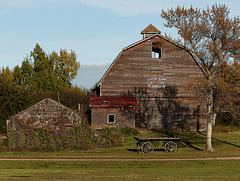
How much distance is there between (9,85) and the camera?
1383 inches

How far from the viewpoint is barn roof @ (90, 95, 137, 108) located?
40.4 metres

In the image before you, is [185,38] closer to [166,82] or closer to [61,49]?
[166,82]

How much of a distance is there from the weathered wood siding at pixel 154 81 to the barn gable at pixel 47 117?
38.4 feet

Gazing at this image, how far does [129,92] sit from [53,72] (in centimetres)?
2575

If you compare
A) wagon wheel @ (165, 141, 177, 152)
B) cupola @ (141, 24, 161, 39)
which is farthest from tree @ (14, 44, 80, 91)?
wagon wheel @ (165, 141, 177, 152)

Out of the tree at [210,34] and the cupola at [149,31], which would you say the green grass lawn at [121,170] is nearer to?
the tree at [210,34]

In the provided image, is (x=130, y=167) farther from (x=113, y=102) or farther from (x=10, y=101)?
(x=113, y=102)

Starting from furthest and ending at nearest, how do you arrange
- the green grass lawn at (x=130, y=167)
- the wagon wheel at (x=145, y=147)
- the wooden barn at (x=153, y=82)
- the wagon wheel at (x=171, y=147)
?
the wooden barn at (x=153, y=82) → the wagon wheel at (x=171, y=147) → the wagon wheel at (x=145, y=147) → the green grass lawn at (x=130, y=167)

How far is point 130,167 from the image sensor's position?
21.6m

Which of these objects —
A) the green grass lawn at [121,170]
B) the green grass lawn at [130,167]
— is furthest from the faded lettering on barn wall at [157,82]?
the green grass lawn at [121,170]

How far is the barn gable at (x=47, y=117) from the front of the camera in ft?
101

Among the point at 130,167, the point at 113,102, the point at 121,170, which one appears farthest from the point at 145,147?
the point at 113,102

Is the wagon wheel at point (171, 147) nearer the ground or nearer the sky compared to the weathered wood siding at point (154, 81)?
nearer the ground

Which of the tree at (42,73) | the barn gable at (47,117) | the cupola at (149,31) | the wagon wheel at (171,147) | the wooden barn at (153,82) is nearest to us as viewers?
the wagon wheel at (171,147)
